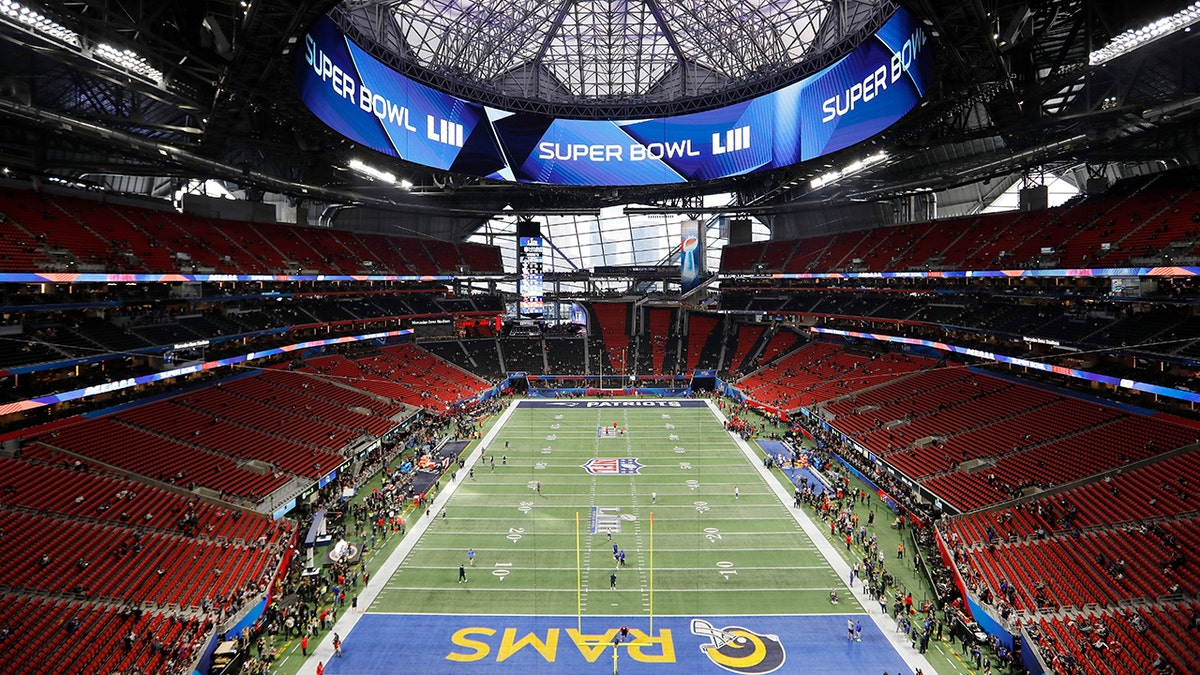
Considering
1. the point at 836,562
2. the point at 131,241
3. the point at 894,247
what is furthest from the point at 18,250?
the point at 894,247

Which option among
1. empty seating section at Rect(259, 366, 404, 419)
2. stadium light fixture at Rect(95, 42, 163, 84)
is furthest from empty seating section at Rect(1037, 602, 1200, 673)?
empty seating section at Rect(259, 366, 404, 419)

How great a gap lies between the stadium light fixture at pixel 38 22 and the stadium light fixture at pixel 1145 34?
3482 cm

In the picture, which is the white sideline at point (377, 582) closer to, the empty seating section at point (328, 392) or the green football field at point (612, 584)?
the green football field at point (612, 584)

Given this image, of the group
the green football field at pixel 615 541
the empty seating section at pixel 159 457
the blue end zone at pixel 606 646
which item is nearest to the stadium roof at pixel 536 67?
the empty seating section at pixel 159 457

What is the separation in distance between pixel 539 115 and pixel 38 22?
112ft

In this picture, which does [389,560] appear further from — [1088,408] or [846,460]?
[1088,408]

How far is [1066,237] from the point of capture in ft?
110

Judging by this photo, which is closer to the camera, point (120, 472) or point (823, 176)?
point (120, 472)

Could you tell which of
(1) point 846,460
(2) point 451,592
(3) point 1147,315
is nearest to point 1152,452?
(3) point 1147,315

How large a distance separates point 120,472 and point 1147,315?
4519 centimetres

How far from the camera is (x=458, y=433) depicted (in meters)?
40.2

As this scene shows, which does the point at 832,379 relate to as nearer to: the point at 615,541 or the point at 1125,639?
the point at 615,541

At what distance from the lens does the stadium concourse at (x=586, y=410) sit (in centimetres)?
1792

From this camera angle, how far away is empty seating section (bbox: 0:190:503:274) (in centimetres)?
2681
